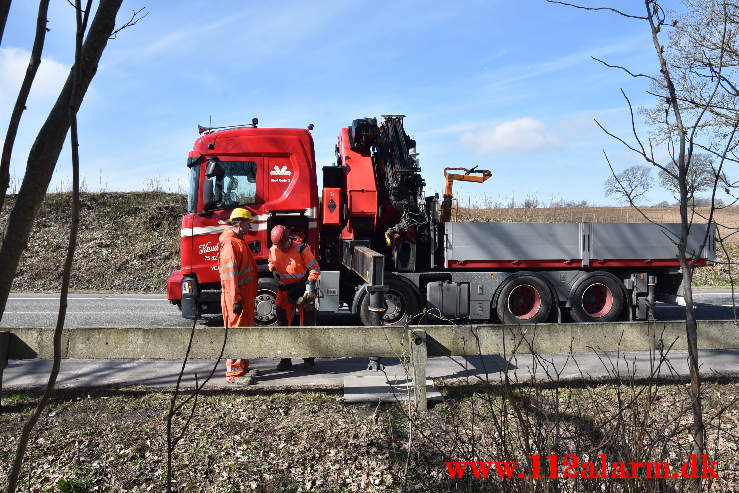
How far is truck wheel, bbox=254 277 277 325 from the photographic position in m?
7.93

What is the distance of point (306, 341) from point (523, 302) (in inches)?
208

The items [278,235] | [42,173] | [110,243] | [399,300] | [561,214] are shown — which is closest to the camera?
[42,173]

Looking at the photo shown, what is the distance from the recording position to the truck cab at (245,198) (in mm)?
8016

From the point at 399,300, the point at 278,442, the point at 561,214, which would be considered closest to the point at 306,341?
the point at 278,442

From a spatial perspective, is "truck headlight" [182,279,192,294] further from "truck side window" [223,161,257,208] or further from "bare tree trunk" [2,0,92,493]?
"bare tree trunk" [2,0,92,493]

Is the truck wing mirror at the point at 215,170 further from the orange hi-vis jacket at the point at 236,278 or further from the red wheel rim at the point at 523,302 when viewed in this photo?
the red wheel rim at the point at 523,302

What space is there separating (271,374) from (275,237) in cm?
157

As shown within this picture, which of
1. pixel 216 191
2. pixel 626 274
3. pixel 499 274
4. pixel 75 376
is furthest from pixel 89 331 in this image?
pixel 626 274

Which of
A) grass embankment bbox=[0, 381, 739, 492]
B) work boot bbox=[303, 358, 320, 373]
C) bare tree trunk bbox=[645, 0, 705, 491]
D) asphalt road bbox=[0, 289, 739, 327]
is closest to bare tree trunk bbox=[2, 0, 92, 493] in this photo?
grass embankment bbox=[0, 381, 739, 492]

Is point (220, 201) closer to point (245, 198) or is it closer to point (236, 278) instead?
point (245, 198)

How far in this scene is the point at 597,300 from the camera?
9148 mm

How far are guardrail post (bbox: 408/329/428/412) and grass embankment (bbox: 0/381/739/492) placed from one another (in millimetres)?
162

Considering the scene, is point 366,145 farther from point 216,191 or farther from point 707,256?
point 707,256

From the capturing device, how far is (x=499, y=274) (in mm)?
8797
